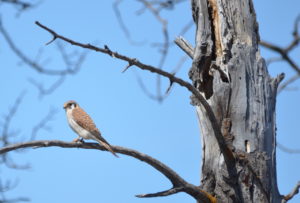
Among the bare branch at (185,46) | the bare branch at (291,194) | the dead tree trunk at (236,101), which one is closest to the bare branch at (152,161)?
the dead tree trunk at (236,101)

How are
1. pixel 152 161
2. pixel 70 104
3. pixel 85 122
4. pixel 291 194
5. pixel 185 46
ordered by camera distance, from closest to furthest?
pixel 152 161 → pixel 291 194 → pixel 185 46 → pixel 85 122 → pixel 70 104

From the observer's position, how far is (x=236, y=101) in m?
4.23

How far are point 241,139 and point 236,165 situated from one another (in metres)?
Result: 0.18

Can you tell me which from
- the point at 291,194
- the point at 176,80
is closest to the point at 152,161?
the point at 176,80

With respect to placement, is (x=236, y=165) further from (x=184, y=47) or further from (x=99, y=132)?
(x=99, y=132)

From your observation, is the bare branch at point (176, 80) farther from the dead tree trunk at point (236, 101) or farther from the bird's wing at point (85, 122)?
the bird's wing at point (85, 122)

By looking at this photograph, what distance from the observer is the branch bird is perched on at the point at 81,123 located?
5.47 metres

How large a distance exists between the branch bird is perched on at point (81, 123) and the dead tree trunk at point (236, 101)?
1103 mm

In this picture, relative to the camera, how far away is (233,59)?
432 centimetres

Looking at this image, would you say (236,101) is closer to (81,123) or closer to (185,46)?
(185,46)

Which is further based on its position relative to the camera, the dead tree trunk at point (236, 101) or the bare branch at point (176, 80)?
the dead tree trunk at point (236, 101)

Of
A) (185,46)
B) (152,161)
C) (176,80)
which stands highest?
(185,46)

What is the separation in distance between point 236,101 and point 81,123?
1961 mm

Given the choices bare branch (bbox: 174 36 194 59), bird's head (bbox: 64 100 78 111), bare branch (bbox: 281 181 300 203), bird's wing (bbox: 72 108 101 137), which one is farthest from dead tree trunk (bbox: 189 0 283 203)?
bird's head (bbox: 64 100 78 111)
